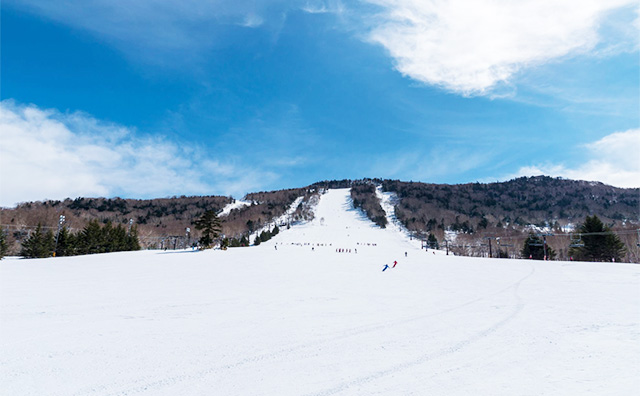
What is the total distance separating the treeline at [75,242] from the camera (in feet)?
158

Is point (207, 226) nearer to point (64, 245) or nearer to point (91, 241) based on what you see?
point (91, 241)

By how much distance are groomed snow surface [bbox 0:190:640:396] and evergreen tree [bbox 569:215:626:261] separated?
3983 centimetres

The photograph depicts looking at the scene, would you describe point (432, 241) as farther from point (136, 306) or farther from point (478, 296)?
point (136, 306)

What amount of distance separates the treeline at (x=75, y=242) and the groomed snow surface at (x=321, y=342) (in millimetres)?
45390

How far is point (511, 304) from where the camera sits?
11.4m

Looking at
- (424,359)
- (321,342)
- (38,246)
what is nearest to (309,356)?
(321,342)

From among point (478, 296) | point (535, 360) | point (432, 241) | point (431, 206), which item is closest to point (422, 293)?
point (478, 296)

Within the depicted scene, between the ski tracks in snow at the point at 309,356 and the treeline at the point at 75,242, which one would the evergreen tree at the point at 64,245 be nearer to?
the treeline at the point at 75,242

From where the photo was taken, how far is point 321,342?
24.2ft

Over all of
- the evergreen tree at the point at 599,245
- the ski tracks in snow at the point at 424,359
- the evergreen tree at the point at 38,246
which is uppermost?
the evergreen tree at the point at 599,245

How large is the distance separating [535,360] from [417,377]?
2.71m

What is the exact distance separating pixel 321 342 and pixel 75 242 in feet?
207

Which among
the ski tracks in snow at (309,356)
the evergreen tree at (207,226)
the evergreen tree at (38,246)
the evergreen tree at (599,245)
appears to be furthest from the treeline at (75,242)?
the evergreen tree at (599,245)

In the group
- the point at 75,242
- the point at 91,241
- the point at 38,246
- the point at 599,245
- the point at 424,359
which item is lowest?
the point at 38,246
